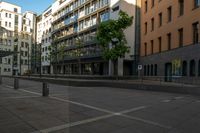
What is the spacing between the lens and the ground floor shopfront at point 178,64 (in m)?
30.3

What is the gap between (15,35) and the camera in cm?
10606

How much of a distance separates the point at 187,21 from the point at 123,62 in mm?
24761

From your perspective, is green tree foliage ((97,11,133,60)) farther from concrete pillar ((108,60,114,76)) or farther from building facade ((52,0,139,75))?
concrete pillar ((108,60,114,76))

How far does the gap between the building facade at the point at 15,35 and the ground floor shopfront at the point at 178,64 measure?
215 feet

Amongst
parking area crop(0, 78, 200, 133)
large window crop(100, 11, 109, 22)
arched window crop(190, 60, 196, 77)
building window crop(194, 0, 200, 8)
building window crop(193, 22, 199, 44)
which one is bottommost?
parking area crop(0, 78, 200, 133)

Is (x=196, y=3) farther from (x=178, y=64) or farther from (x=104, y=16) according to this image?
(x=104, y=16)

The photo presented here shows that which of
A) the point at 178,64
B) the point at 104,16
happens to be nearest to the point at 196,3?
the point at 178,64

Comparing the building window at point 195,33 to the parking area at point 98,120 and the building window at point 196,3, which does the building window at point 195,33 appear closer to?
the building window at point 196,3

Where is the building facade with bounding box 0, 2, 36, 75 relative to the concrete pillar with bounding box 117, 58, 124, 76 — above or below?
above

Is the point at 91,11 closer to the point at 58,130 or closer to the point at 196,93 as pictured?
the point at 196,93

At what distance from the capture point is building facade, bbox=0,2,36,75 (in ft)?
341

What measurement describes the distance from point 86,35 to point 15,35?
5010cm

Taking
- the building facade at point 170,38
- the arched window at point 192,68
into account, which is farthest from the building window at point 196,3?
the arched window at point 192,68

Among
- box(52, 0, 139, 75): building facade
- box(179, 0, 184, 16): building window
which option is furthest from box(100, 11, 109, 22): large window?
box(179, 0, 184, 16): building window
